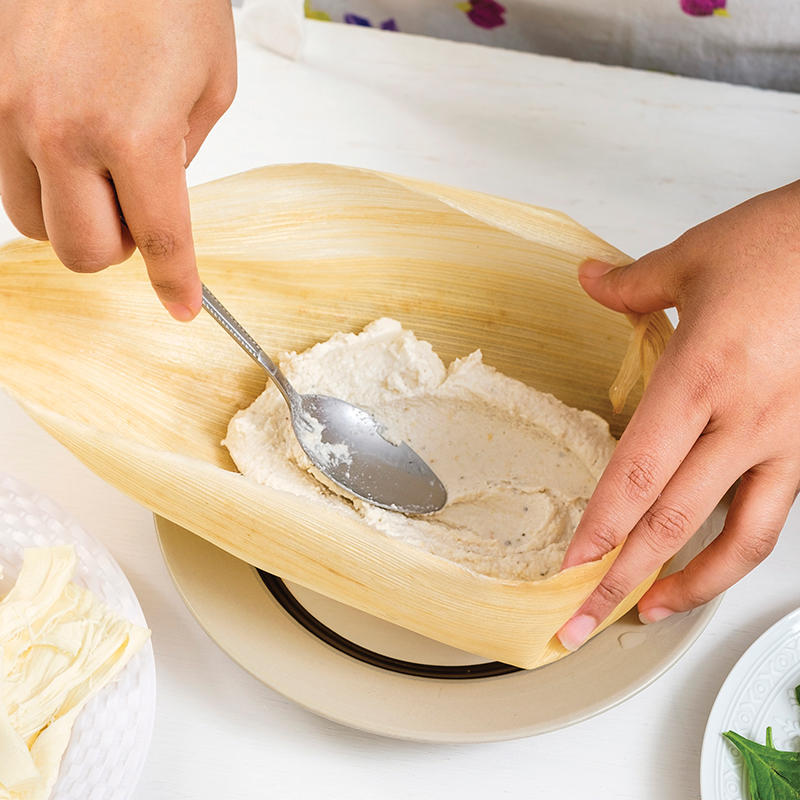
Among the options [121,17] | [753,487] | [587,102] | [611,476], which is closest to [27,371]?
[121,17]

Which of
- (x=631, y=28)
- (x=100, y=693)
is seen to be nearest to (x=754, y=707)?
(x=100, y=693)

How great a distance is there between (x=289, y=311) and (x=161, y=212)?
0.32 m

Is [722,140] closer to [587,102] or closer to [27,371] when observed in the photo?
[587,102]

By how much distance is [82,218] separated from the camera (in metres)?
0.56

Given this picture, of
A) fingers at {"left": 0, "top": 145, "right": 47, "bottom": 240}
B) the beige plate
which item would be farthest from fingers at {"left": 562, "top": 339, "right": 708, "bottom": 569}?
fingers at {"left": 0, "top": 145, "right": 47, "bottom": 240}

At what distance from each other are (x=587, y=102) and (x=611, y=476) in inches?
24.6

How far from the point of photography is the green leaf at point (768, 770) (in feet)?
2.14

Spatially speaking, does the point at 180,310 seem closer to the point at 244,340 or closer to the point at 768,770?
the point at 244,340

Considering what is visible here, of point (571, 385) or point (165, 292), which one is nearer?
point (165, 292)

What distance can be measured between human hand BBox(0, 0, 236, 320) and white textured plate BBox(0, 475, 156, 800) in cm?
23

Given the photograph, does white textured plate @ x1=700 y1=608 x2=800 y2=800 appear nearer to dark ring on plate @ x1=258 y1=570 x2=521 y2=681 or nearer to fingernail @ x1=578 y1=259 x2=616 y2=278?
dark ring on plate @ x1=258 y1=570 x2=521 y2=681

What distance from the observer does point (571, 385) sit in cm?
88

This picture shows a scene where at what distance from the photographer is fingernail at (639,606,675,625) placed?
2.30ft

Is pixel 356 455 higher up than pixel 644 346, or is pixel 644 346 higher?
pixel 644 346
